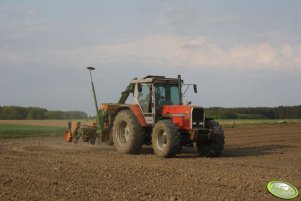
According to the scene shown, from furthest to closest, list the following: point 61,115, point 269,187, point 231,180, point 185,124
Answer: point 61,115 → point 185,124 → point 231,180 → point 269,187

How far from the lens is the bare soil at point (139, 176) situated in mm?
7934

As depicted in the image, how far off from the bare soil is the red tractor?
1.65 feet

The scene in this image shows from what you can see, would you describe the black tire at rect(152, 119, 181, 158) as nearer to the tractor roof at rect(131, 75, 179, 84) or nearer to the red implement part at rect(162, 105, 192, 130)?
the red implement part at rect(162, 105, 192, 130)

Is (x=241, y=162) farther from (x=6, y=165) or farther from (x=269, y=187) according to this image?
(x=6, y=165)

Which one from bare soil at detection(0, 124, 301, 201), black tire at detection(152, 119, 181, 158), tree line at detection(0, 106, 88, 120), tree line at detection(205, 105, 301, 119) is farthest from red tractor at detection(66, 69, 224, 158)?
tree line at detection(205, 105, 301, 119)

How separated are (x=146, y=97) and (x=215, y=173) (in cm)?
488

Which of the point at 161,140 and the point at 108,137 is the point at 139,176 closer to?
the point at 161,140

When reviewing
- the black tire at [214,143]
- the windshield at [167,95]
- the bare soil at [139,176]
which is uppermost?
the windshield at [167,95]

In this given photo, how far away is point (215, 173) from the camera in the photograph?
10383mm

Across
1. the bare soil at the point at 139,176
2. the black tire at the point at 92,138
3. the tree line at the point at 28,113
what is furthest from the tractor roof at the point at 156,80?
the tree line at the point at 28,113

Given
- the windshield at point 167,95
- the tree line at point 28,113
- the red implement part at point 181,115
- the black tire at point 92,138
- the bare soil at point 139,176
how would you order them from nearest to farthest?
the bare soil at point 139,176 → the red implement part at point 181,115 → the windshield at point 167,95 → the black tire at point 92,138 → the tree line at point 28,113

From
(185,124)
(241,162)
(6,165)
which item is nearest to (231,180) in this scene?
(241,162)

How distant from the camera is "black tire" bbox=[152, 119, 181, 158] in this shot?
1331cm

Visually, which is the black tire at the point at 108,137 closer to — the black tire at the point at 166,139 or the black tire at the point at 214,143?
the black tire at the point at 166,139
